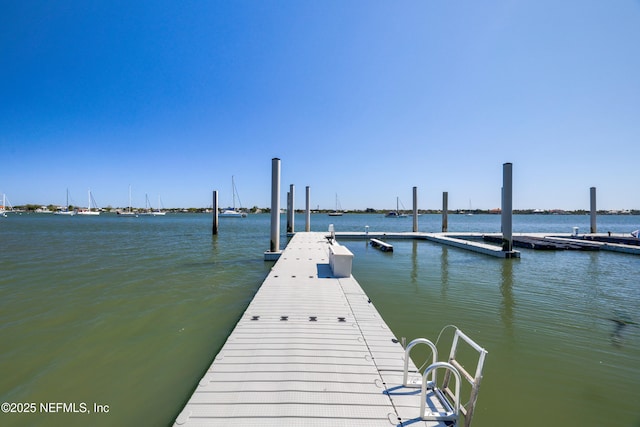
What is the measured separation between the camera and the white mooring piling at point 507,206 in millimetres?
13938

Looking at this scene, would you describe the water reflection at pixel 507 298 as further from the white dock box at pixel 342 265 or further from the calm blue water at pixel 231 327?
the white dock box at pixel 342 265

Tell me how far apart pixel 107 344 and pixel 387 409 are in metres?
5.12

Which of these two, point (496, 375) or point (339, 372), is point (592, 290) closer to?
point (496, 375)

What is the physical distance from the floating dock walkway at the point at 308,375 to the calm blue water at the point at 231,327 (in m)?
0.89

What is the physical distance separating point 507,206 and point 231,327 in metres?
14.7

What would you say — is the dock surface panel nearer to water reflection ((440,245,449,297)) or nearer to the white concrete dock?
water reflection ((440,245,449,297))

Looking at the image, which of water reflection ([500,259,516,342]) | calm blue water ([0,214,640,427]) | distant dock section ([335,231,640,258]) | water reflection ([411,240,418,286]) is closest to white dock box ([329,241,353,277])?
calm blue water ([0,214,640,427])

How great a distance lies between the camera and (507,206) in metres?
14.2

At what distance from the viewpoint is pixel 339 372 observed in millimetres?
3191

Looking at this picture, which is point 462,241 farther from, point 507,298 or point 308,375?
point 308,375

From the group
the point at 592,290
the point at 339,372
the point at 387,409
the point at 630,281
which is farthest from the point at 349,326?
the point at 630,281

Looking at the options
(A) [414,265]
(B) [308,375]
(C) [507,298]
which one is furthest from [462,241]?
(B) [308,375]

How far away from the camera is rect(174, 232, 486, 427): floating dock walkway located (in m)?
2.50

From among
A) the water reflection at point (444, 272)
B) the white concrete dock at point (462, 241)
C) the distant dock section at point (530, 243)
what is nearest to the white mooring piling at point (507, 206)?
the white concrete dock at point (462, 241)
